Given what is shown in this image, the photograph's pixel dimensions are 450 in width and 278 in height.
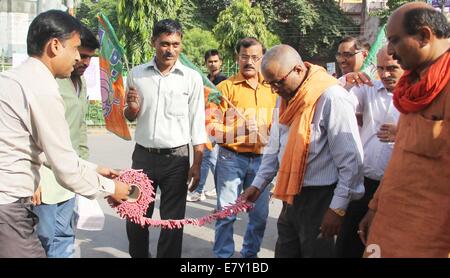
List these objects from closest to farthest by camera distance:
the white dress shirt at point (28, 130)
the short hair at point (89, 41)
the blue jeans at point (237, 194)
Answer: the white dress shirt at point (28, 130) → the short hair at point (89, 41) → the blue jeans at point (237, 194)

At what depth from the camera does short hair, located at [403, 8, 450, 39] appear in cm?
223

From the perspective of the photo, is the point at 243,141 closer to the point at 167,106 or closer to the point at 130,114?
the point at 167,106

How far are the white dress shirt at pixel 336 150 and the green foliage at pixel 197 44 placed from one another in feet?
60.3

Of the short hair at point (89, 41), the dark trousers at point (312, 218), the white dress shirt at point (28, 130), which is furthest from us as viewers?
the short hair at point (89, 41)

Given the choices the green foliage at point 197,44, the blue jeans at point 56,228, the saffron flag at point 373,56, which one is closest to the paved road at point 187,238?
the blue jeans at point 56,228

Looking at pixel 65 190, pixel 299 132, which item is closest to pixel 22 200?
pixel 65 190

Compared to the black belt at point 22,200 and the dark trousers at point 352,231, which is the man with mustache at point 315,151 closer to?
the dark trousers at point 352,231

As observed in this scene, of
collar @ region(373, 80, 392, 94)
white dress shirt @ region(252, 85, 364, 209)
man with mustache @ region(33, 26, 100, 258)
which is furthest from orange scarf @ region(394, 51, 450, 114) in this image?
man with mustache @ region(33, 26, 100, 258)

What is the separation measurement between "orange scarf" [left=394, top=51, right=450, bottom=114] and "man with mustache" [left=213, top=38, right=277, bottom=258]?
7.34 ft

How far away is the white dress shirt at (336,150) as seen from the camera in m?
2.85

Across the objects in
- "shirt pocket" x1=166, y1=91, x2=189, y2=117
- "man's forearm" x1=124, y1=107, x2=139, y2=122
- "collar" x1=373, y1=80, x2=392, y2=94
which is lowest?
"man's forearm" x1=124, y1=107, x2=139, y2=122

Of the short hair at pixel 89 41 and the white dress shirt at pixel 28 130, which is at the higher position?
the short hair at pixel 89 41

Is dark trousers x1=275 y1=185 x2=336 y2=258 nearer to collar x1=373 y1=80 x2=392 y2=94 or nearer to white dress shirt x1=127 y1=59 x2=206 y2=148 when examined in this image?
collar x1=373 y1=80 x2=392 y2=94

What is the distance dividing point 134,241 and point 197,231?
127 centimetres
